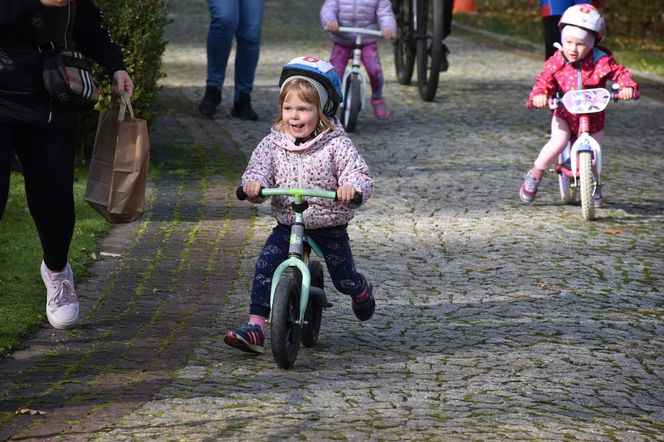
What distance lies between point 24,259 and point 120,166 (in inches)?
57.9

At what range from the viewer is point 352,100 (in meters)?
11.5

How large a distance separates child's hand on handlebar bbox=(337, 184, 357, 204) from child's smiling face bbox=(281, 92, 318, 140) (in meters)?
0.44

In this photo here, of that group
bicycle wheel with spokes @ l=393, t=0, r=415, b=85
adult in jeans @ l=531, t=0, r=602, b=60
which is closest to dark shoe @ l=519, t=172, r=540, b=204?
adult in jeans @ l=531, t=0, r=602, b=60

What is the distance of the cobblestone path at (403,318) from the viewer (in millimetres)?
4844

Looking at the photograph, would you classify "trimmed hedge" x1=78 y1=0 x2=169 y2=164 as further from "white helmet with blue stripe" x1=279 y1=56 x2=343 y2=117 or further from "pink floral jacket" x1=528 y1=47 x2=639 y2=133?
"white helmet with blue stripe" x1=279 y1=56 x2=343 y2=117

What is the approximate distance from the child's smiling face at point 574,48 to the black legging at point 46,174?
3.93 meters

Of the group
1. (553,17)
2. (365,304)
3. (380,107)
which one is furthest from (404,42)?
(365,304)

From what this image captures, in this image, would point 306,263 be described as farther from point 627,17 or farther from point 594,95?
point 627,17

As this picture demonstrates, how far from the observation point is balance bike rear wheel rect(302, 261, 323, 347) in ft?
18.6

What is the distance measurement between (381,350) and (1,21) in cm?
207

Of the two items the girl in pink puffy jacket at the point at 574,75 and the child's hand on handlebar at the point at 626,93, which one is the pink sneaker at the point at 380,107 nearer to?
the girl in pink puffy jacket at the point at 574,75

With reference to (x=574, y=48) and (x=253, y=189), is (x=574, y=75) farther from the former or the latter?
(x=253, y=189)

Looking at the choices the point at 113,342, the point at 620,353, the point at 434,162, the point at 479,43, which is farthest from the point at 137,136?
the point at 479,43

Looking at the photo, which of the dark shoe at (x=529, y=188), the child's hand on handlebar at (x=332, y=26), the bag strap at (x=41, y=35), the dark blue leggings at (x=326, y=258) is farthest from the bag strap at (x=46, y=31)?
the child's hand on handlebar at (x=332, y=26)
